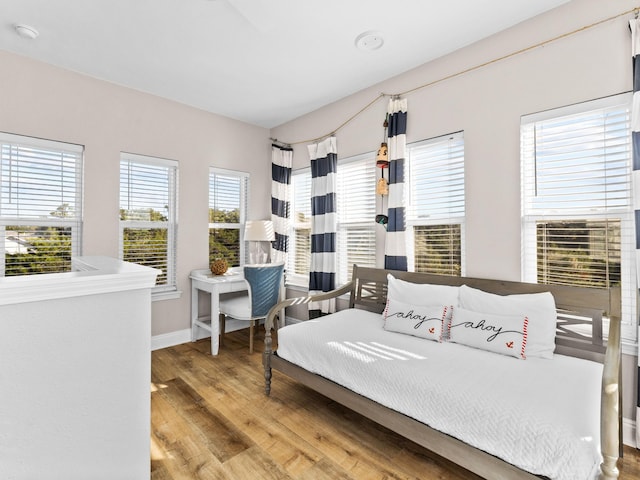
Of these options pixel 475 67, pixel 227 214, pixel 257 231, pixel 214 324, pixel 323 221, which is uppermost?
pixel 475 67

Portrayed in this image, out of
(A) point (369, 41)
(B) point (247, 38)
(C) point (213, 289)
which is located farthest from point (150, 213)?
(A) point (369, 41)

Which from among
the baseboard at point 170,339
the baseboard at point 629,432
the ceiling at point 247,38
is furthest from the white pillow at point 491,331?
the baseboard at point 170,339

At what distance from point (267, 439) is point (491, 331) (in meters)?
1.52

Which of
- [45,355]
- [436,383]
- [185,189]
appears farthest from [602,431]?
[185,189]

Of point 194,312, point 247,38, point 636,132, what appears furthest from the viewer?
point 194,312

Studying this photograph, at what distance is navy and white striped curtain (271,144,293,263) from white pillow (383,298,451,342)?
2.03 m

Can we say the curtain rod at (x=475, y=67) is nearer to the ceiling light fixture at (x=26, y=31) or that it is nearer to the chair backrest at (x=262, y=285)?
the chair backrest at (x=262, y=285)

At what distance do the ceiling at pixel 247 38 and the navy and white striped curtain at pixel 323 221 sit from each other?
0.69 m

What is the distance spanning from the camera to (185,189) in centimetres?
366

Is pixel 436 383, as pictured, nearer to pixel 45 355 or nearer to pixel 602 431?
pixel 602 431

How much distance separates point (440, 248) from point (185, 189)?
278 centimetres

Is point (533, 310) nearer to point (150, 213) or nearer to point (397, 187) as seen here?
point (397, 187)

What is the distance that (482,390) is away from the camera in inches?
59.9

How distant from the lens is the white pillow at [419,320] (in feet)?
7.20
